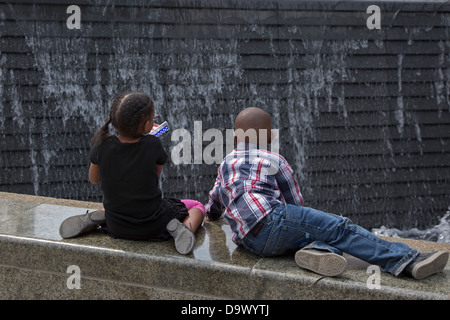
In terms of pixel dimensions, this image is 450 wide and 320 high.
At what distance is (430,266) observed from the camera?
9.15 feet

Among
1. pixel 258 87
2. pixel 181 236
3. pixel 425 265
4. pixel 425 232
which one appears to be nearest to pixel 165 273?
pixel 181 236

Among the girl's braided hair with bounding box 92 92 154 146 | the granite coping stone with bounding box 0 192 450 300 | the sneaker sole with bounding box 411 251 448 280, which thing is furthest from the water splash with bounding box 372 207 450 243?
the girl's braided hair with bounding box 92 92 154 146

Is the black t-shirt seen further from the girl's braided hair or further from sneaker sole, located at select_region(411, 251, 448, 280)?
sneaker sole, located at select_region(411, 251, 448, 280)

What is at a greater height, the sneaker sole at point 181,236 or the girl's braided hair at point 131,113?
the girl's braided hair at point 131,113

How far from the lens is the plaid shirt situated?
299 centimetres

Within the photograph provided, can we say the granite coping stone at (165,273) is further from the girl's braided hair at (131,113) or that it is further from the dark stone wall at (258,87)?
the dark stone wall at (258,87)

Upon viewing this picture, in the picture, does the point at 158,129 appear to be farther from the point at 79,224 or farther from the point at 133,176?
the point at 79,224

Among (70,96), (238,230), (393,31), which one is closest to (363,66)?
(393,31)

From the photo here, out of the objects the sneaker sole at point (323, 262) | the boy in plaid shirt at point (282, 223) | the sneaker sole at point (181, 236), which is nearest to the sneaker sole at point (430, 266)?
the boy in plaid shirt at point (282, 223)

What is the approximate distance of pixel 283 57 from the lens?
7.31 meters

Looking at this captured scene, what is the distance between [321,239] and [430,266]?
58cm

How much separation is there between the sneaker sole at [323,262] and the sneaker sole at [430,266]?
0.40m

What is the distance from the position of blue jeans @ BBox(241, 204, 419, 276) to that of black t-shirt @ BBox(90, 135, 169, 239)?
1.98 ft

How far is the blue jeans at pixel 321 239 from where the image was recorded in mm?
2852
